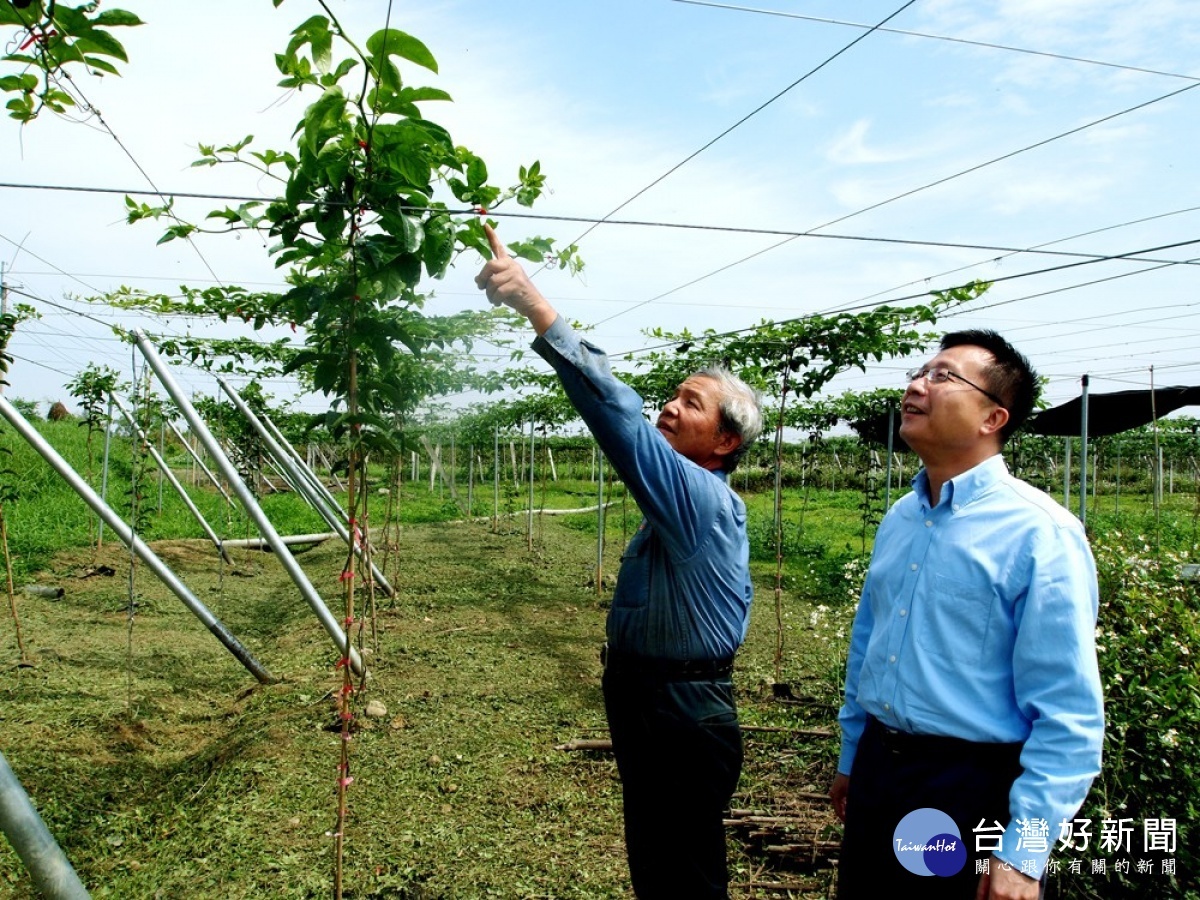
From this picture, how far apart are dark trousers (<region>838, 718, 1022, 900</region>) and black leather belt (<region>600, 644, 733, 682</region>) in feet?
1.17

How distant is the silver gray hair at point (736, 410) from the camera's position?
189 cm

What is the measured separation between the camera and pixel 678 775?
70.0 inches

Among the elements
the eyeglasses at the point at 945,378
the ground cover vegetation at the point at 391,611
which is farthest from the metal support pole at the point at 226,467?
the eyeglasses at the point at 945,378

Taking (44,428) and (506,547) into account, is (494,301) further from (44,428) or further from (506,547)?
(44,428)

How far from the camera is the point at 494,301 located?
147cm

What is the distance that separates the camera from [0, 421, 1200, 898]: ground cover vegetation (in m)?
2.69

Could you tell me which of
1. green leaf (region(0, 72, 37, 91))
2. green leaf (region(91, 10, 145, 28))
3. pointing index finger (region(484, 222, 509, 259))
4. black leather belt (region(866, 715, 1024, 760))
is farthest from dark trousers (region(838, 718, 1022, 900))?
green leaf (region(0, 72, 37, 91))

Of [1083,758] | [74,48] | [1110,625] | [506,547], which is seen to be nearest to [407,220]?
[74,48]

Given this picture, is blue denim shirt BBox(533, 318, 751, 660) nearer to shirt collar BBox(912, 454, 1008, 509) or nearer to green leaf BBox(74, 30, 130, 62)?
shirt collar BBox(912, 454, 1008, 509)

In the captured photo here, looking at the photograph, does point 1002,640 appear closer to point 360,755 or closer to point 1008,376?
point 1008,376

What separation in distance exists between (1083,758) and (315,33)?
6.25ft

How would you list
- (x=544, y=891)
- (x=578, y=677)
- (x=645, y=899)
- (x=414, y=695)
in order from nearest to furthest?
(x=645, y=899), (x=544, y=891), (x=414, y=695), (x=578, y=677)

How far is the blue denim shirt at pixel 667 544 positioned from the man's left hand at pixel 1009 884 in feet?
2.22

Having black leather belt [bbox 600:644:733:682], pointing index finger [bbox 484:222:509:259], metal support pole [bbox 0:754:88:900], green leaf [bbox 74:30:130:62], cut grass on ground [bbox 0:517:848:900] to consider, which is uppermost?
green leaf [bbox 74:30:130:62]
